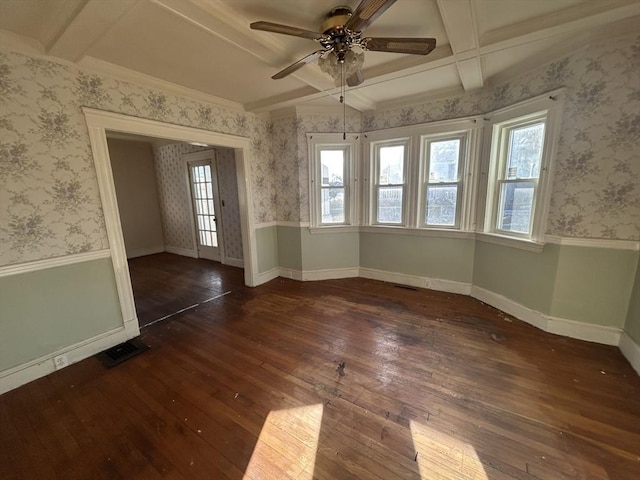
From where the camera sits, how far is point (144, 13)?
5.58ft

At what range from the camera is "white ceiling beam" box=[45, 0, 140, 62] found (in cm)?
155

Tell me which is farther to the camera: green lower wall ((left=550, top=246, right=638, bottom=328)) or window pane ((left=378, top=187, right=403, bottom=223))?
window pane ((left=378, top=187, right=403, bottom=223))

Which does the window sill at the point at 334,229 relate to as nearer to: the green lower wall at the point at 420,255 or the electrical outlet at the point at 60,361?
the green lower wall at the point at 420,255

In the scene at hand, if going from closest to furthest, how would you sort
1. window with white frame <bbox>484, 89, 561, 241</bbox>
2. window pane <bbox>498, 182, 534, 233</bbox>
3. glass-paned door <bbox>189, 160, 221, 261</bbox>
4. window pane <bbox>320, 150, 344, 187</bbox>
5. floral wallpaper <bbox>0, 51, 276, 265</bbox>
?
floral wallpaper <bbox>0, 51, 276, 265</bbox> → window with white frame <bbox>484, 89, 561, 241</bbox> → window pane <bbox>498, 182, 534, 233</bbox> → window pane <bbox>320, 150, 344, 187</bbox> → glass-paned door <bbox>189, 160, 221, 261</bbox>

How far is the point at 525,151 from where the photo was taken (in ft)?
9.20

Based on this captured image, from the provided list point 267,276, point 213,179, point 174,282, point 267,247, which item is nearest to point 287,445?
point 267,276

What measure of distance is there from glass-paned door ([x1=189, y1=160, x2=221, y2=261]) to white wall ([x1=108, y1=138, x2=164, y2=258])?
4.60 feet

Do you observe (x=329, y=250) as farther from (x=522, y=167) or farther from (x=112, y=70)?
(x=112, y=70)

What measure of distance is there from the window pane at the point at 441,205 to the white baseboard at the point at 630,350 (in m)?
1.86

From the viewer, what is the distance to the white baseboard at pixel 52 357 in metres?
2.02

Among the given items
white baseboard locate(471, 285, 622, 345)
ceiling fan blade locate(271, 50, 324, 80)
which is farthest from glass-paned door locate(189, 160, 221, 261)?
white baseboard locate(471, 285, 622, 345)

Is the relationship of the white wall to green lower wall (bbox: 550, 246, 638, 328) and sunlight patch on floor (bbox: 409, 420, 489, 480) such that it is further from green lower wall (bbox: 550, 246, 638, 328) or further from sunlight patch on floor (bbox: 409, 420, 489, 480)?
green lower wall (bbox: 550, 246, 638, 328)

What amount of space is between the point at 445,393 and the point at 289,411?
3.72 ft

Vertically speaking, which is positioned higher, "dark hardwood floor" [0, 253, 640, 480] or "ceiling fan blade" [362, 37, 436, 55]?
"ceiling fan blade" [362, 37, 436, 55]
